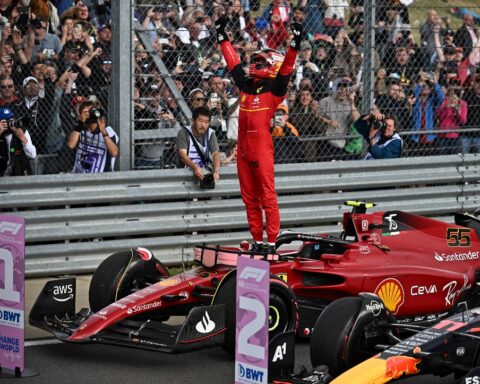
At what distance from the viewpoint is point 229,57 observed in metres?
10.8

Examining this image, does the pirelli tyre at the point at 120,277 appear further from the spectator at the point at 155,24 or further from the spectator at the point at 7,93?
the spectator at the point at 155,24

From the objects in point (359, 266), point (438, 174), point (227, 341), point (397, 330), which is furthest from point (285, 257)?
point (438, 174)

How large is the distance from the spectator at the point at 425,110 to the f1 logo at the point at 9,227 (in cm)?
611

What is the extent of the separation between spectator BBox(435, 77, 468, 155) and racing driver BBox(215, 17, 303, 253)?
3.27 meters

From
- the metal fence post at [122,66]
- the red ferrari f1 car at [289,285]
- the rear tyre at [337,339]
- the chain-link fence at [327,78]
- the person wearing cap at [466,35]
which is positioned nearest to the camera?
the rear tyre at [337,339]

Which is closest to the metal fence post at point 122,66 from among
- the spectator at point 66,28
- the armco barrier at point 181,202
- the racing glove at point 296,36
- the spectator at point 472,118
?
the armco barrier at point 181,202

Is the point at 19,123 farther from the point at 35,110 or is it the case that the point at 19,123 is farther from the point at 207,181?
the point at 207,181

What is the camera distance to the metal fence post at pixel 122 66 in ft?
37.0

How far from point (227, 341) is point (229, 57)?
3.33 m

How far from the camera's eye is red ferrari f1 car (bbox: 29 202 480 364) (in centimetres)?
832

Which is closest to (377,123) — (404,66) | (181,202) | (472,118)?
(404,66)

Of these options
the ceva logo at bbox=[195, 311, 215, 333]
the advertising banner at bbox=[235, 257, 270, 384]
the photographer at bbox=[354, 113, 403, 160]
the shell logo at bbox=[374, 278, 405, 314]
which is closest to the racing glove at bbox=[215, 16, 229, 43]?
the photographer at bbox=[354, 113, 403, 160]

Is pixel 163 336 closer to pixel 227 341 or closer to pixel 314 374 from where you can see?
pixel 227 341

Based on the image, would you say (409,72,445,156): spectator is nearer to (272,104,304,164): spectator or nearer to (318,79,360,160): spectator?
(318,79,360,160): spectator
